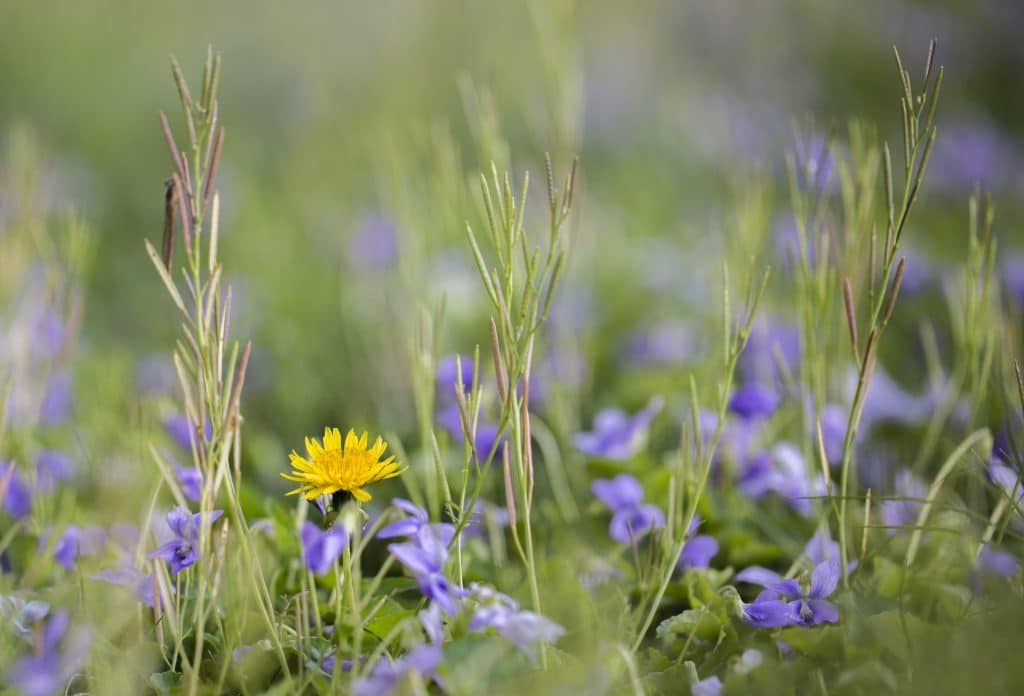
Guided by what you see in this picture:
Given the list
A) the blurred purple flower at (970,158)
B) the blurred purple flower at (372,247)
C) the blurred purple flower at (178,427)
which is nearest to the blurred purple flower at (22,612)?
the blurred purple flower at (178,427)

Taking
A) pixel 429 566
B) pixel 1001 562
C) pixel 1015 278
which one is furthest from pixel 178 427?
pixel 1015 278

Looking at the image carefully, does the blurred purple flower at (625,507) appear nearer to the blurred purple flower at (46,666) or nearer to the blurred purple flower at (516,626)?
the blurred purple flower at (516,626)

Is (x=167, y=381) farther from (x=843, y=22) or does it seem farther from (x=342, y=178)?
(x=843, y=22)

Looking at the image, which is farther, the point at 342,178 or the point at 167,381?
the point at 342,178

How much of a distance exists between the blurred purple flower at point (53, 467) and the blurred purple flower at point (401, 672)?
1.95 feet

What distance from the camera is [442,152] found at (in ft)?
4.17

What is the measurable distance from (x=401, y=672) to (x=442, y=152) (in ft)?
2.57

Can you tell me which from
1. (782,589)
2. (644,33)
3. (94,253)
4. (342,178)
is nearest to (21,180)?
(782,589)

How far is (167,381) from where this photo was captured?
66.7 inches

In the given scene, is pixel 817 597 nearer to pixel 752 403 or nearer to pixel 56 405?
pixel 752 403

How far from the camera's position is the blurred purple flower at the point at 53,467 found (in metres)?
1.12

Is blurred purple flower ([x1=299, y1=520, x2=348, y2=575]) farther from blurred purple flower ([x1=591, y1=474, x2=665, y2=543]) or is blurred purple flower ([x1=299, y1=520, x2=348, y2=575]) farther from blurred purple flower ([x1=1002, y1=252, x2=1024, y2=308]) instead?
blurred purple flower ([x1=1002, y1=252, x2=1024, y2=308])

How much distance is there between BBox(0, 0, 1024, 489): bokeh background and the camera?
159cm

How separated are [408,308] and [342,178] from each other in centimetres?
140
